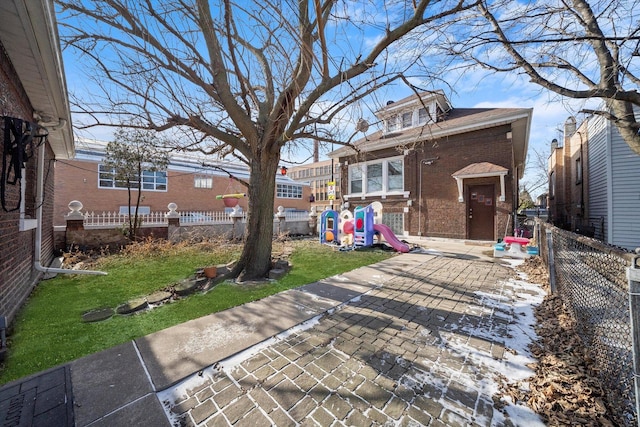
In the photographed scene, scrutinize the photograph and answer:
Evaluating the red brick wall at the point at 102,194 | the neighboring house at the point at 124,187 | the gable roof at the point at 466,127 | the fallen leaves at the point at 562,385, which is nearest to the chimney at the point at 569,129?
the gable roof at the point at 466,127

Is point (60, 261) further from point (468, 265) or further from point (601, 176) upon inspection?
point (601, 176)

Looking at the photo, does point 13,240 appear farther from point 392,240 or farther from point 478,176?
point 478,176

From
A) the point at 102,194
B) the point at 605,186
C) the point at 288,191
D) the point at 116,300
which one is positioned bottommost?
the point at 116,300

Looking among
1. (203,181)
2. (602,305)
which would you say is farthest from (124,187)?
(602,305)

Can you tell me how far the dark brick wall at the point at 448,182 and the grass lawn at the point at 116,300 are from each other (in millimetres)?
5768

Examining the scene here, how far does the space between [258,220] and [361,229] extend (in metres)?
5.35

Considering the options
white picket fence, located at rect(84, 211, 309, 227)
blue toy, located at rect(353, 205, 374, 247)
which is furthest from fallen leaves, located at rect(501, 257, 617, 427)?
white picket fence, located at rect(84, 211, 309, 227)

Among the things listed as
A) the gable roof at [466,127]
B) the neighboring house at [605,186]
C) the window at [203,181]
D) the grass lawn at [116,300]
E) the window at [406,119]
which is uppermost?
the window at [406,119]

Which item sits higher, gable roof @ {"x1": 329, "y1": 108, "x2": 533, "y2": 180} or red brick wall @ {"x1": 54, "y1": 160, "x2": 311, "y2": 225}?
gable roof @ {"x1": 329, "y1": 108, "x2": 533, "y2": 180}

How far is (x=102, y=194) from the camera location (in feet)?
57.6

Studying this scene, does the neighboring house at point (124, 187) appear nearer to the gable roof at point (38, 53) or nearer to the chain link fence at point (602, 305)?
the gable roof at point (38, 53)

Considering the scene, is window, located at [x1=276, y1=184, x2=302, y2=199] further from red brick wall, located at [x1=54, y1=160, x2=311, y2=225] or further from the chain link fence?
the chain link fence

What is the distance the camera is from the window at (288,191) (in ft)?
98.1

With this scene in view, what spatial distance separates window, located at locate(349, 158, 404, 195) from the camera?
13.7m
